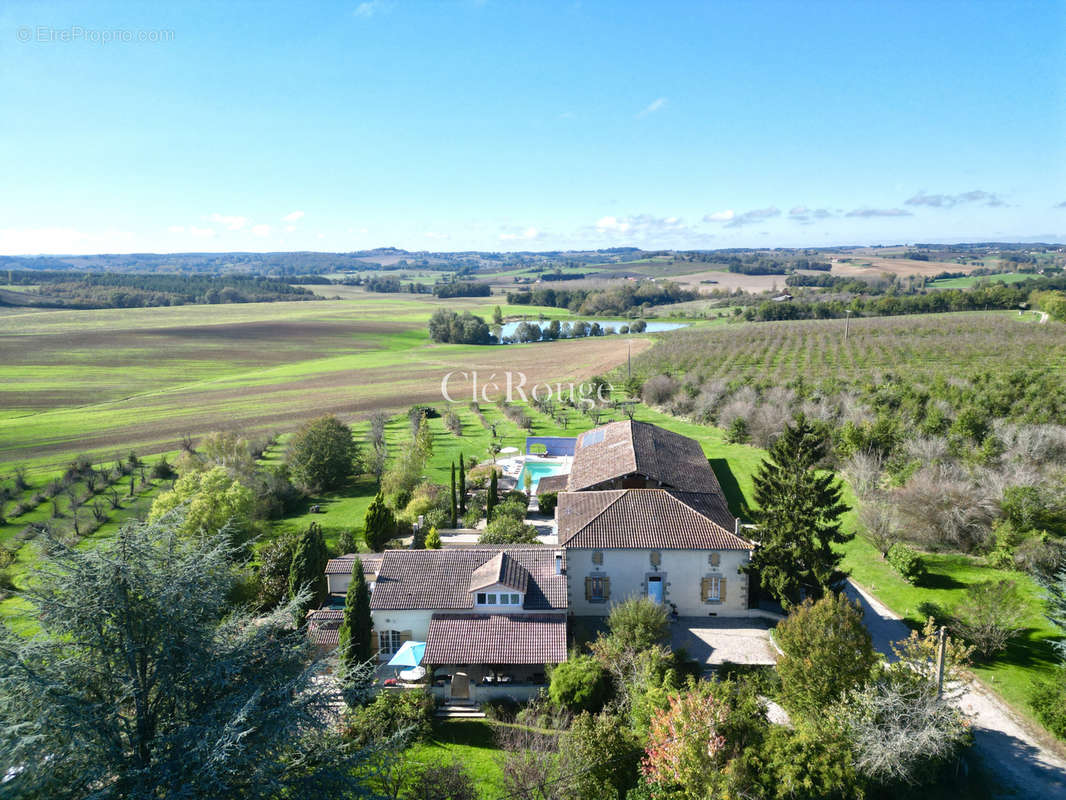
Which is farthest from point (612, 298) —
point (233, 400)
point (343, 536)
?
point (343, 536)

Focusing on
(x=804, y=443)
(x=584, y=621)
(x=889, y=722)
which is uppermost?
(x=804, y=443)

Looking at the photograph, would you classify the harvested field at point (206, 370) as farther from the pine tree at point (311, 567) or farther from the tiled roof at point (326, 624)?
the tiled roof at point (326, 624)

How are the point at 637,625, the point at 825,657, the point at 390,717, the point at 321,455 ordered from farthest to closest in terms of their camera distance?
1. the point at 321,455
2. the point at 637,625
3. the point at 390,717
4. the point at 825,657

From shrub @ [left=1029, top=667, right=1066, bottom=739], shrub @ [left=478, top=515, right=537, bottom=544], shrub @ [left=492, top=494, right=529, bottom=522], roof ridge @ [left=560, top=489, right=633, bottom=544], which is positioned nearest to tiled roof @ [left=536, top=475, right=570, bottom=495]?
shrub @ [left=492, top=494, right=529, bottom=522]

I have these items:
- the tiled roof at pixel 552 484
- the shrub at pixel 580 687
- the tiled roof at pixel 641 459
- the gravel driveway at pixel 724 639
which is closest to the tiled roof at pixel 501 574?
the shrub at pixel 580 687

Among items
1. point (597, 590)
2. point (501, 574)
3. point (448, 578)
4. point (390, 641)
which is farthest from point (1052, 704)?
point (390, 641)

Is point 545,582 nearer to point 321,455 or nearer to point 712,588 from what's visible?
point 712,588

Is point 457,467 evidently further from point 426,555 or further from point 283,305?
point 283,305
